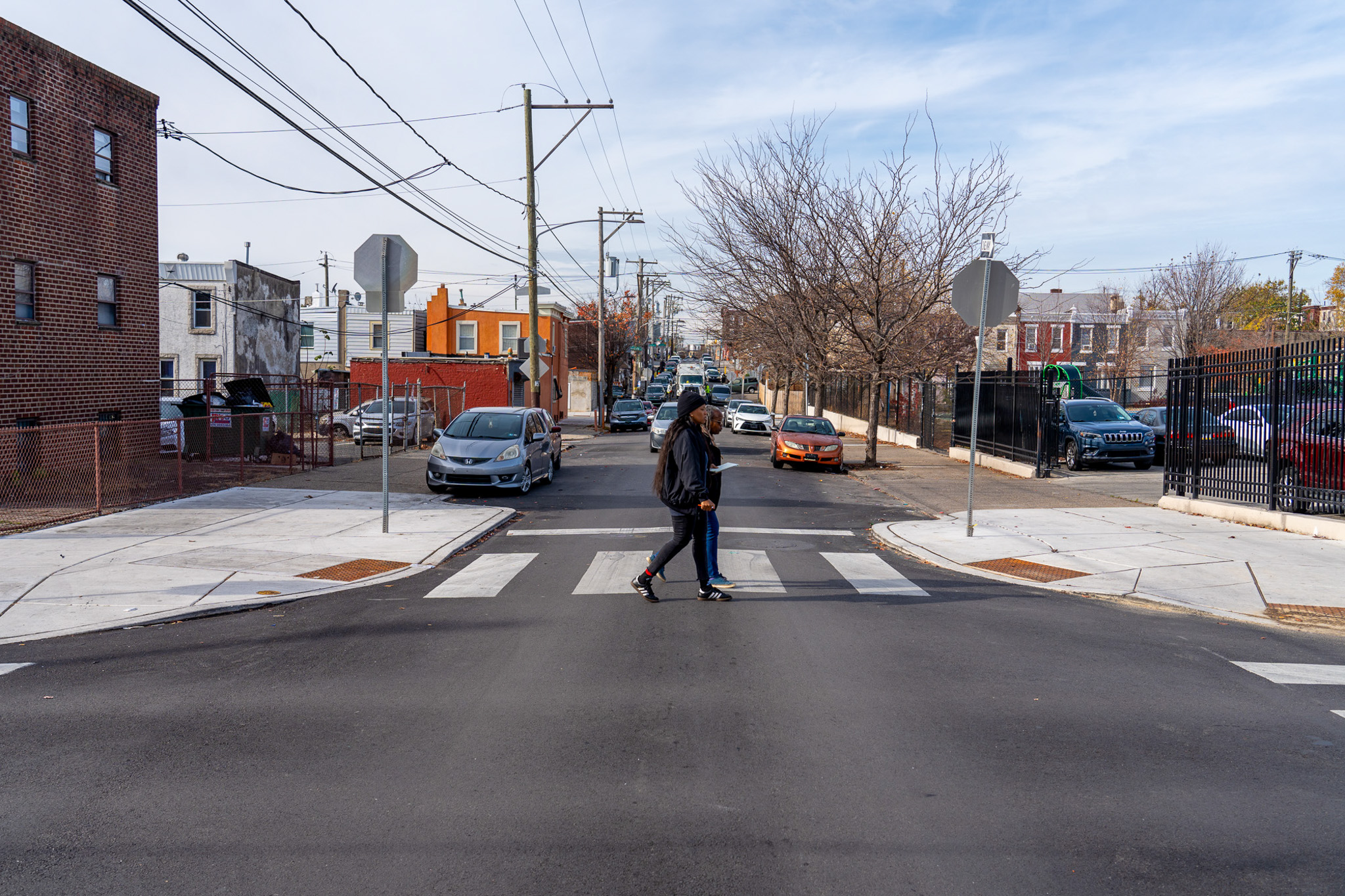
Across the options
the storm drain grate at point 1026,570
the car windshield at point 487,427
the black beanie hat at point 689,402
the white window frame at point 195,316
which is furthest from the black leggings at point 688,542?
the white window frame at point 195,316

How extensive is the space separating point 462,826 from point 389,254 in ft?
29.4

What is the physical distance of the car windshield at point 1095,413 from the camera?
21844mm

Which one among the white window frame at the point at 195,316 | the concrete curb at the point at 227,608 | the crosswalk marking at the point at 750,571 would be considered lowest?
the concrete curb at the point at 227,608

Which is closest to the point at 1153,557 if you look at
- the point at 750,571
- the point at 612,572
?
the point at 750,571

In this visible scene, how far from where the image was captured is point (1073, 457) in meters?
21.3

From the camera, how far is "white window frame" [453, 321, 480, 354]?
5281 centimetres

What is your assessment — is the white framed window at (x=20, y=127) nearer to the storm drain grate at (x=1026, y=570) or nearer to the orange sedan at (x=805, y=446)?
the orange sedan at (x=805, y=446)

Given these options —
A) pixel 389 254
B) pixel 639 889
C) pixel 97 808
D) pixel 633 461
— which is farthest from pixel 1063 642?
pixel 633 461

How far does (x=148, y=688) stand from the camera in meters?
6.00

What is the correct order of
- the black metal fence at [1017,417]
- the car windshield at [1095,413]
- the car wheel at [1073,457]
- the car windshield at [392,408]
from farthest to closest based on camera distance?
the car windshield at [392,408], the car windshield at [1095,413], the car wheel at [1073,457], the black metal fence at [1017,417]

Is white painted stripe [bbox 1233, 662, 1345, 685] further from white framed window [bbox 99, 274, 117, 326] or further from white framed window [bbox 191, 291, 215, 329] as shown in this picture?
white framed window [bbox 191, 291, 215, 329]

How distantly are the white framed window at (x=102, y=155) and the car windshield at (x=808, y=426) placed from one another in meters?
15.4

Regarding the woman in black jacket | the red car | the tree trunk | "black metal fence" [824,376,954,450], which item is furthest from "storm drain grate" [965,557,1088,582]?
"black metal fence" [824,376,954,450]

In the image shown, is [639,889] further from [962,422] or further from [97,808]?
[962,422]
